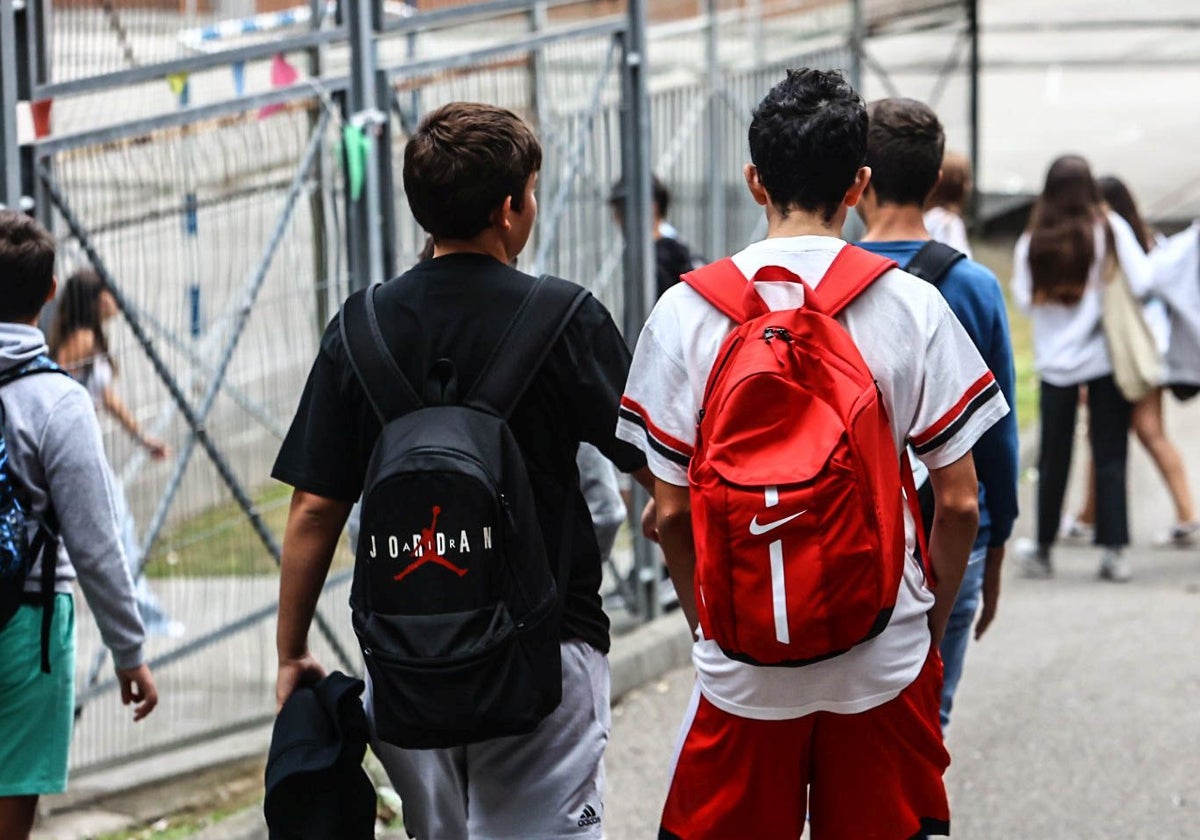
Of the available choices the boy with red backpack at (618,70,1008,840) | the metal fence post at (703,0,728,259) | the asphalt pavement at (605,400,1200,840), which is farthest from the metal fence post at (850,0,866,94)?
the boy with red backpack at (618,70,1008,840)

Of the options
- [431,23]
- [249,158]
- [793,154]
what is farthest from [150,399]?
[793,154]

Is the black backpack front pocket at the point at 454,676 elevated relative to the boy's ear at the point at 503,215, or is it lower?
lower

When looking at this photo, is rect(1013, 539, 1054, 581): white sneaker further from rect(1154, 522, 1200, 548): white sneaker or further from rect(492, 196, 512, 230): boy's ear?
rect(492, 196, 512, 230): boy's ear

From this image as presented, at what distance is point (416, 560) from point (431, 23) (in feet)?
11.3

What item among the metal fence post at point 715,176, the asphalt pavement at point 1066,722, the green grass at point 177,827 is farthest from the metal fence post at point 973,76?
the green grass at point 177,827

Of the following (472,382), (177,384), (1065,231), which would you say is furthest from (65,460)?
(1065,231)

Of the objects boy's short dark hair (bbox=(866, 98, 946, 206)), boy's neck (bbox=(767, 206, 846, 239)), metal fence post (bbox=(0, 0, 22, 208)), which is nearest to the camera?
boy's neck (bbox=(767, 206, 846, 239))

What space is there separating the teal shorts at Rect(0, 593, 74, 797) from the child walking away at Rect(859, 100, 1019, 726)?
1908mm

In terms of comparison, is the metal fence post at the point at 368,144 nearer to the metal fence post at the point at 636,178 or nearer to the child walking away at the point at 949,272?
the metal fence post at the point at 636,178

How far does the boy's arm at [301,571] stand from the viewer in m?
3.52

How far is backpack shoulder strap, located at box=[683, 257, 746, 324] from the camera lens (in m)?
3.25

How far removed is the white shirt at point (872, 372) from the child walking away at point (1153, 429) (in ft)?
18.4

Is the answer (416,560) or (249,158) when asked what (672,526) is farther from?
(249,158)

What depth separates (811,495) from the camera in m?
2.98
